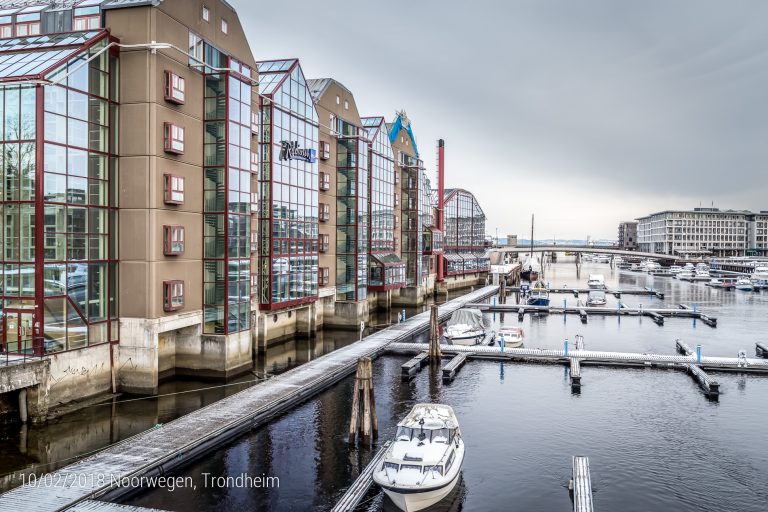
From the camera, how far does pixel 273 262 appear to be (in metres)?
52.8

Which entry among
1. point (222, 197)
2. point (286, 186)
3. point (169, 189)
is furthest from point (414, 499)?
point (286, 186)

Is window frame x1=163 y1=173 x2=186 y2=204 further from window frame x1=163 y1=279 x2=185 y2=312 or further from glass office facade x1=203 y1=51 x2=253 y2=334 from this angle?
window frame x1=163 y1=279 x2=185 y2=312

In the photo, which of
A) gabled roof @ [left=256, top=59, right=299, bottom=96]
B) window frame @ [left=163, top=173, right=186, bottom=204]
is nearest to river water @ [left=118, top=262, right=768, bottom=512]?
window frame @ [left=163, top=173, right=186, bottom=204]

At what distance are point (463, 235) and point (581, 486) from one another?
121 metres

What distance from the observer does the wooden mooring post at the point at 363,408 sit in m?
29.7

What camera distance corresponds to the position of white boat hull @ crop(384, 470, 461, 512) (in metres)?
22.2

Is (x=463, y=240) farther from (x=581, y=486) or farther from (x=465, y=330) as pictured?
(x=581, y=486)

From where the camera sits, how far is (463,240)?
144 metres

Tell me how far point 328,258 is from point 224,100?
2750cm

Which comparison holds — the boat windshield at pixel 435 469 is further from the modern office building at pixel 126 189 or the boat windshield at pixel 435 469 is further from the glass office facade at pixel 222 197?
the glass office facade at pixel 222 197

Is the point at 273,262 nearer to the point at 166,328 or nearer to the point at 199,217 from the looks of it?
the point at 199,217

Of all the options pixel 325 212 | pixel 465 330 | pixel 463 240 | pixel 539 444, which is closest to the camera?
pixel 539 444

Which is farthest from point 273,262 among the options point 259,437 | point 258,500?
point 258,500

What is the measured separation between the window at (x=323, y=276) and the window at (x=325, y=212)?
5576 mm
